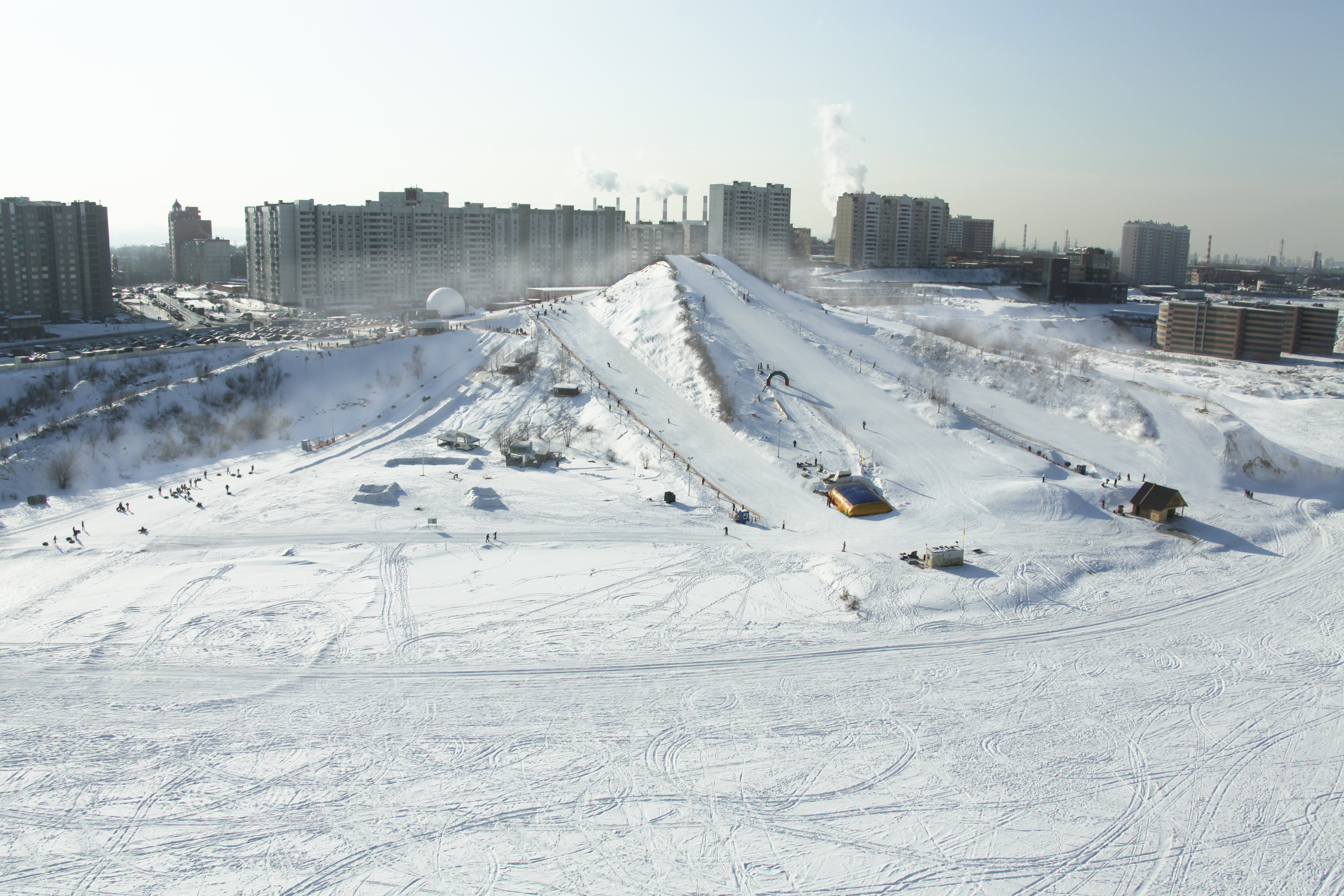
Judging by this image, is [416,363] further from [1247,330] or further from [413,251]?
[1247,330]

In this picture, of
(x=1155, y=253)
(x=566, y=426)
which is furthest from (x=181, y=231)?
(x=1155, y=253)

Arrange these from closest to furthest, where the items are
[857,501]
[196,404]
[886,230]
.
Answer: [857,501] → [196,404] → [886,230]

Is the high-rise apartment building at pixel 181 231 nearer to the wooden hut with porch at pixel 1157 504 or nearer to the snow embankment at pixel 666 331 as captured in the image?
the snow embankment at pixel 666 331

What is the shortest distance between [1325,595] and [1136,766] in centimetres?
972

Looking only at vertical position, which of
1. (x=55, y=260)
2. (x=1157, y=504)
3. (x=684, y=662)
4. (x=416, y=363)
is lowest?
(x=684, y=662)

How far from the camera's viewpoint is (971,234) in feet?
422

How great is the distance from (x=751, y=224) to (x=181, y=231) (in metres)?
82.5

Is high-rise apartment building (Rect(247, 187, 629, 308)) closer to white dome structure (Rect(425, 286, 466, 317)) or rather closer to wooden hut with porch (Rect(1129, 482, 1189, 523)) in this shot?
white dome structure (Rect(425, 286, 466, 317))

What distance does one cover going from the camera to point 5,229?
61.9m

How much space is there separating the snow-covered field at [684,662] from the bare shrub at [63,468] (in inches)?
6.2

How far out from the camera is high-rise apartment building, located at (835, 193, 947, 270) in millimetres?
94625

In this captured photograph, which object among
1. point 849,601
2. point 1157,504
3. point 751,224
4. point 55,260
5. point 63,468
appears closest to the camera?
point 849,601

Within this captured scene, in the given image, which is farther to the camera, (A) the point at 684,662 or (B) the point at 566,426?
(B) the point at 566,426

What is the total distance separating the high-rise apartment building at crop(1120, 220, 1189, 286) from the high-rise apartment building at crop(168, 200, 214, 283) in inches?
5332
